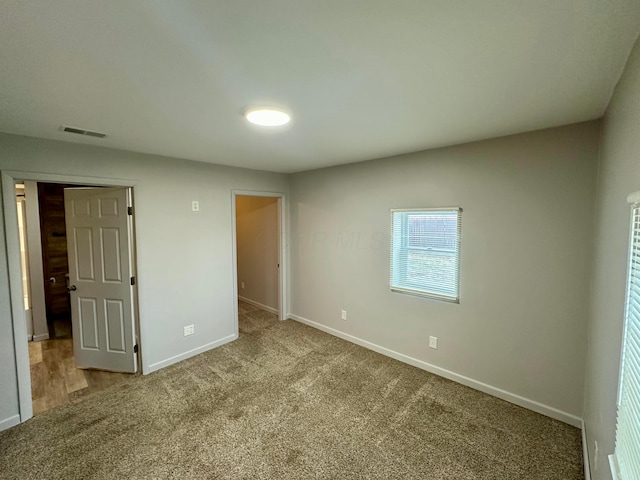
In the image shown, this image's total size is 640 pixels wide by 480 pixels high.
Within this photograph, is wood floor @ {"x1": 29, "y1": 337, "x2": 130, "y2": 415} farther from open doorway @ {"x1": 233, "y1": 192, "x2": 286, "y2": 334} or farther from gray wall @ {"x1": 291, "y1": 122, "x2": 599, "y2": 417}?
gray wall @ {"x1": 291, "y1": 122, "x2": 599, "y2": 417}

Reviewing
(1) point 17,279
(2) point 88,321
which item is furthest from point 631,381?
(2) point 88,321

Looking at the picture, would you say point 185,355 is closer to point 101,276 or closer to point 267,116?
point 101,276

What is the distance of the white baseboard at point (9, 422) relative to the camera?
2223 mm

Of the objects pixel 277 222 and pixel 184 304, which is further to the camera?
pixel 277 222

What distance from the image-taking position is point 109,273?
2.99m

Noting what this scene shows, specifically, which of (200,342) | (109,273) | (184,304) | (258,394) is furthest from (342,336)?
(109,273)

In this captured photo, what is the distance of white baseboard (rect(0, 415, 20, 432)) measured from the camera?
2.22 m

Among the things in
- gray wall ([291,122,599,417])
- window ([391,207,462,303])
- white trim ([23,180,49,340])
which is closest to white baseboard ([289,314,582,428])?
gray wall ([291,122,599,417])

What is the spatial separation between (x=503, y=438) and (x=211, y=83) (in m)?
3.18

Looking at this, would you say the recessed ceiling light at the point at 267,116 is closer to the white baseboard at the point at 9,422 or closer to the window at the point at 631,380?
the window at the point at 631,380

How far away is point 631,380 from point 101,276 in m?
4.14

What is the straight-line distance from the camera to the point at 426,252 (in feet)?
9.91

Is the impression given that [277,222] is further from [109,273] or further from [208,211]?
[109,273]

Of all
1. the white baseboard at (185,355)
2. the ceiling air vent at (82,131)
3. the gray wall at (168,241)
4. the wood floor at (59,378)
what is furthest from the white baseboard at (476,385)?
the ceiling air vent at (82,131)
